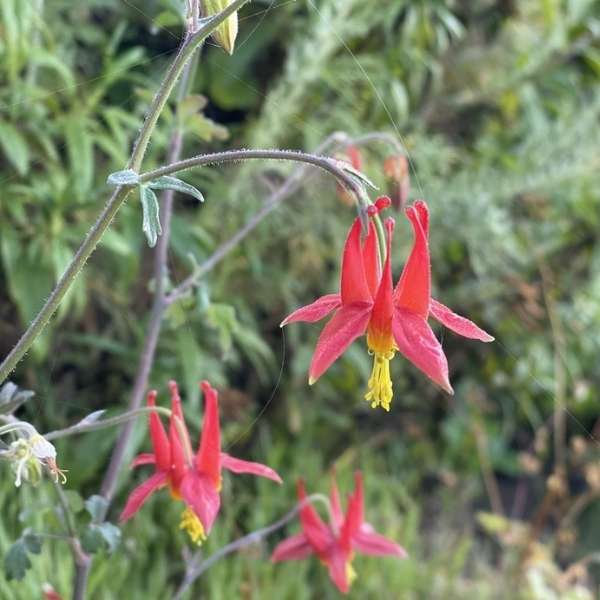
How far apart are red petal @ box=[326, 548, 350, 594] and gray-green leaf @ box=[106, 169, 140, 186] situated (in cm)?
66

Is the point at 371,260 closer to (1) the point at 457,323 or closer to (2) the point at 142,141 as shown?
(1) the point at 457,323

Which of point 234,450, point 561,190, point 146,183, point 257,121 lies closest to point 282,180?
point 257,121

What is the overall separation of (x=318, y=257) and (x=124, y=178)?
4.79ft

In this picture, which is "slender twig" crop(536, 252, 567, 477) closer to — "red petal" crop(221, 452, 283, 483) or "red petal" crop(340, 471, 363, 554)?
"red petal" crop(340, 471, 363, 554)

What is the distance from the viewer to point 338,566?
1161 mm

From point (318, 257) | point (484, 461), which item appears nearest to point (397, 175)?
point (318, 257)

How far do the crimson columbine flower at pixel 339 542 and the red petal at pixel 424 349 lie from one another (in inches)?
20.2

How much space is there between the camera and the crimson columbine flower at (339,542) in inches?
46.0

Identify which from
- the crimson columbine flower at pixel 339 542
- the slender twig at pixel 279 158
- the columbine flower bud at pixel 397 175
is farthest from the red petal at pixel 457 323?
the crimson columbine flower at pixel 339 542

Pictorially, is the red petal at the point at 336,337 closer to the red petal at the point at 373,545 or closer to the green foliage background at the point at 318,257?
the green foliage background at the point at 318,257

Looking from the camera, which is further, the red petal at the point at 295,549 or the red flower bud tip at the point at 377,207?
the red petal at the point at 295,549

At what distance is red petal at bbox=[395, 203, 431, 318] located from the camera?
70 centimetres

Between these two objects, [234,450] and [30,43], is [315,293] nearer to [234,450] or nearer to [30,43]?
[234,450]

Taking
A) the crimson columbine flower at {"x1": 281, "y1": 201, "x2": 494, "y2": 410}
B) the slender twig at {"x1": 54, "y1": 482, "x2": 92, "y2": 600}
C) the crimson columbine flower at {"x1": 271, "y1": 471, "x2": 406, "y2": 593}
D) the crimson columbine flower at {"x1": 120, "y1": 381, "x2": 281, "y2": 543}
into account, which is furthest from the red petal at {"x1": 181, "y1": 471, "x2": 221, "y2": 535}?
the crimson columbine flower at {"x1": 271, "y1": 471, "x2": 406, "y2": 593}
